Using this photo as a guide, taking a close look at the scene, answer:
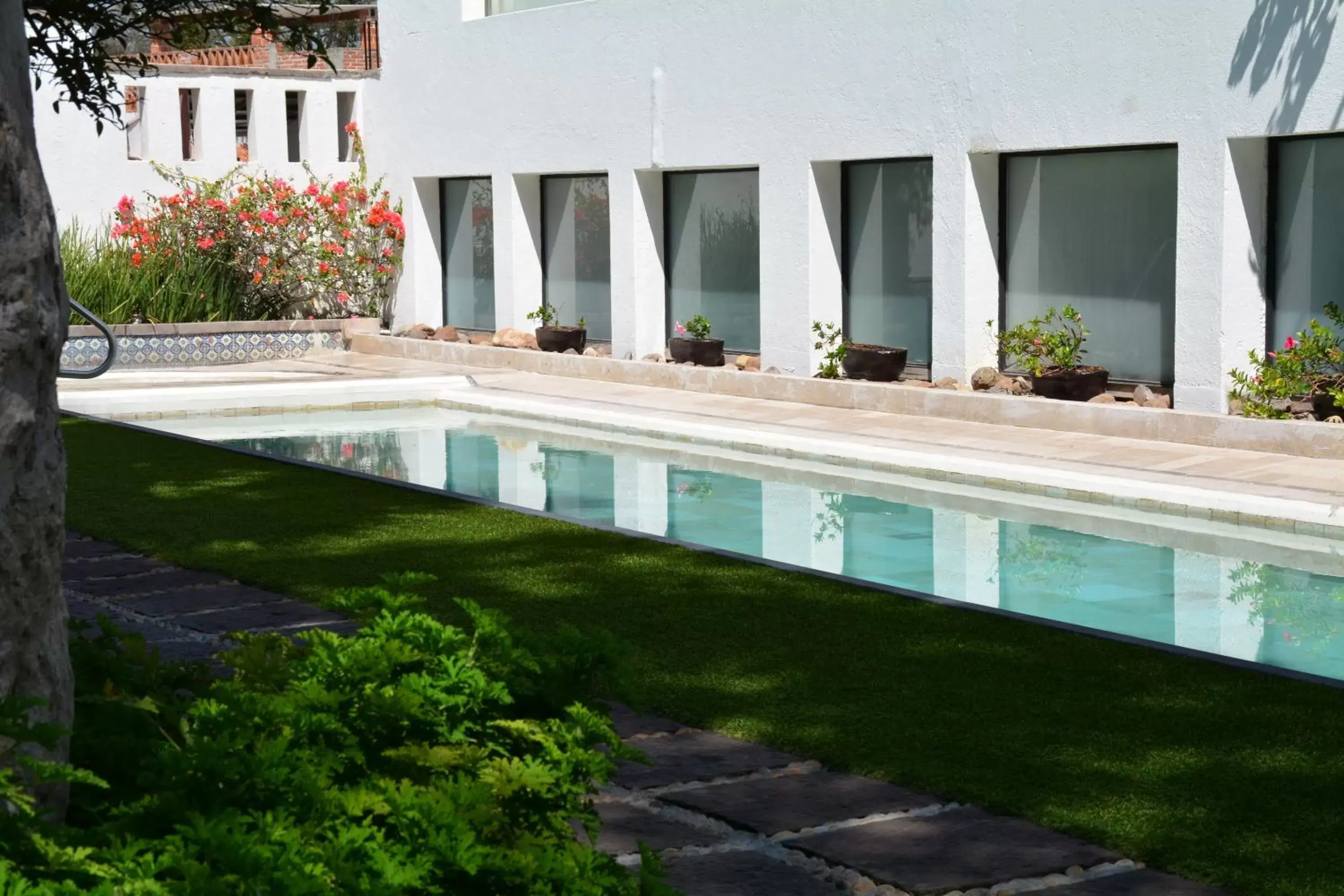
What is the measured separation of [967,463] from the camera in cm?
1209

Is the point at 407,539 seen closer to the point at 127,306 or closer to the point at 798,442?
the point at 798,442

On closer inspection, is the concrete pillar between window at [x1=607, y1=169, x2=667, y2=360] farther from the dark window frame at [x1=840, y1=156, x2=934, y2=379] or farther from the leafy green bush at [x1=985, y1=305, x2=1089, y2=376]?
the leafy green bush at [x1=985, y1=305, x2=1089, y2=376]

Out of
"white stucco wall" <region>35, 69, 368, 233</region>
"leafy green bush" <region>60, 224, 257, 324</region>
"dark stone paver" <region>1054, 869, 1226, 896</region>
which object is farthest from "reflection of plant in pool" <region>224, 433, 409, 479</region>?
"dark stone paver" <region>1054, 869, 1226, 896</region>

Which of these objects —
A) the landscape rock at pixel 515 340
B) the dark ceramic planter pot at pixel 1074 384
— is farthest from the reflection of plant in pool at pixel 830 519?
the landscape rock at pixel 515 340

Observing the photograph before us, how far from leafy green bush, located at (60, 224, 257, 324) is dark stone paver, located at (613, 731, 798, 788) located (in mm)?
18168

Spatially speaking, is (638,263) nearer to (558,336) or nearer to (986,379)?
(558,336)

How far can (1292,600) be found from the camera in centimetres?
896

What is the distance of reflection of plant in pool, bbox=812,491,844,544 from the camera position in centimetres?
1108

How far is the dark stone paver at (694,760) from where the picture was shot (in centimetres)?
484

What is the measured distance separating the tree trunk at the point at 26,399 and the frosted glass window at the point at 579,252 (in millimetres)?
17558

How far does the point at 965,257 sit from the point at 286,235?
35.7 feet

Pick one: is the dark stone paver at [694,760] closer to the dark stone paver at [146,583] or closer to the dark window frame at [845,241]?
the dark stone paver at [146,583]

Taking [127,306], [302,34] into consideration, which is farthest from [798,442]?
[127,306]

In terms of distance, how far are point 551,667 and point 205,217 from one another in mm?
20506
